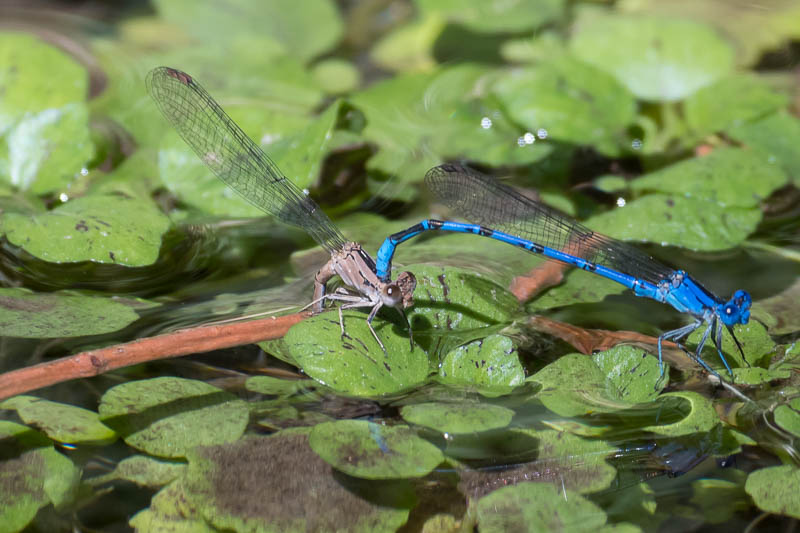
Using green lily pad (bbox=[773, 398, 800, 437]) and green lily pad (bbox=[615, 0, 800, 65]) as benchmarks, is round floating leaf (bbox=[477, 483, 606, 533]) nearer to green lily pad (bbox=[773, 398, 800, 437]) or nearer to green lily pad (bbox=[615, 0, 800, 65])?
green lily pad (bbox=[773, 398, 800, 437])

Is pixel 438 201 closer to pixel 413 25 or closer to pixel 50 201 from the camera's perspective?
pixel 50 201

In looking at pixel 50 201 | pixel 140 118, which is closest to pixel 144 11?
pixel 140 118

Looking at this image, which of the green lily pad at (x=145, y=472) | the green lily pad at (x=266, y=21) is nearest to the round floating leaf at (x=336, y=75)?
the green lily pad at (x=266, y=21)

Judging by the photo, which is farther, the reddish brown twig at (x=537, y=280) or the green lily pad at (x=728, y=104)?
the green lily pad at (x=728, y=104)

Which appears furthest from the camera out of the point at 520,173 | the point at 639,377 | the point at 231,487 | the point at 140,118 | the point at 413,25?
the point at 413,25

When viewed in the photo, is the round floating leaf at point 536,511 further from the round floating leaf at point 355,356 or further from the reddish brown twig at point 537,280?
the reddish brown twig at point 537,280
